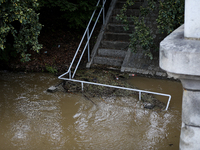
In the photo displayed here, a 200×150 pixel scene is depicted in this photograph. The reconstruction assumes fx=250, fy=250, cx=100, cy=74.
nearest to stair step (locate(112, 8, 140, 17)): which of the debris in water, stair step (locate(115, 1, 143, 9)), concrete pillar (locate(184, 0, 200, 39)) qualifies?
stair step (locate(115, 1, 143, 9))

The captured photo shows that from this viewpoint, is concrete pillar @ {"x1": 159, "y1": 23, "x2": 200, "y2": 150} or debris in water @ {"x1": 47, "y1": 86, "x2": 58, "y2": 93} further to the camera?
debris in water @ {"x1": 47, "y1": 86, "x2": 58, "y2": 93}

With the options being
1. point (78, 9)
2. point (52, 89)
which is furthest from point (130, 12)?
point (52, 89)

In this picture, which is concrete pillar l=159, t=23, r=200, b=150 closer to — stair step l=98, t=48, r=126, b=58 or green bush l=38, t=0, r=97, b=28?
stair step l=98, t=48, r=126, b=58

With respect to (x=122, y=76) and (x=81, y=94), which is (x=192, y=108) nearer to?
(x=81, y=94)

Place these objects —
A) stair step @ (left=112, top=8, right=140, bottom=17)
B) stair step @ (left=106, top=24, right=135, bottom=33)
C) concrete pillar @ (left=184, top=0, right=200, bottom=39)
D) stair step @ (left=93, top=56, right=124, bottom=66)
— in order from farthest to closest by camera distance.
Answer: stair step @ (left=112, top=8, right=140, bottom=17) < stair step @ (left=106, top=24, right=135, bottom=33) < stair step @ (left=93, top=56, right=124, bottom=66) < concrete pillar @ (left=184, top=0, right=200, bottom=39)

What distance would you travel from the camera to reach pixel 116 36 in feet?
31.1

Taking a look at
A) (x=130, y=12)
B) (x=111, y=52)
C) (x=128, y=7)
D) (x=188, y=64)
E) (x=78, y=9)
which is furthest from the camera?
(x=128, y=7)

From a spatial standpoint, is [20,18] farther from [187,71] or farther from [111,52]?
[187,71]

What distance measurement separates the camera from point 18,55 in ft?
30.8

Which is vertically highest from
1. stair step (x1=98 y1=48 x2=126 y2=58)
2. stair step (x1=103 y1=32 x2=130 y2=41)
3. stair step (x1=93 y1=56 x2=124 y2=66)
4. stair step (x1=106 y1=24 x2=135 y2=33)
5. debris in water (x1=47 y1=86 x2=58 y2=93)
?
stair step (x1=106 y1=24 x2=135 y2=33)

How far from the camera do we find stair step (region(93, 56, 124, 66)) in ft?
28.9

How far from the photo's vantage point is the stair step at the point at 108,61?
8820 millimetres

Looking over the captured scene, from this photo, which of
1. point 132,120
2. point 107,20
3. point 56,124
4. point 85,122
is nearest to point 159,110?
point 132,120

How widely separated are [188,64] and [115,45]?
7115 mm
